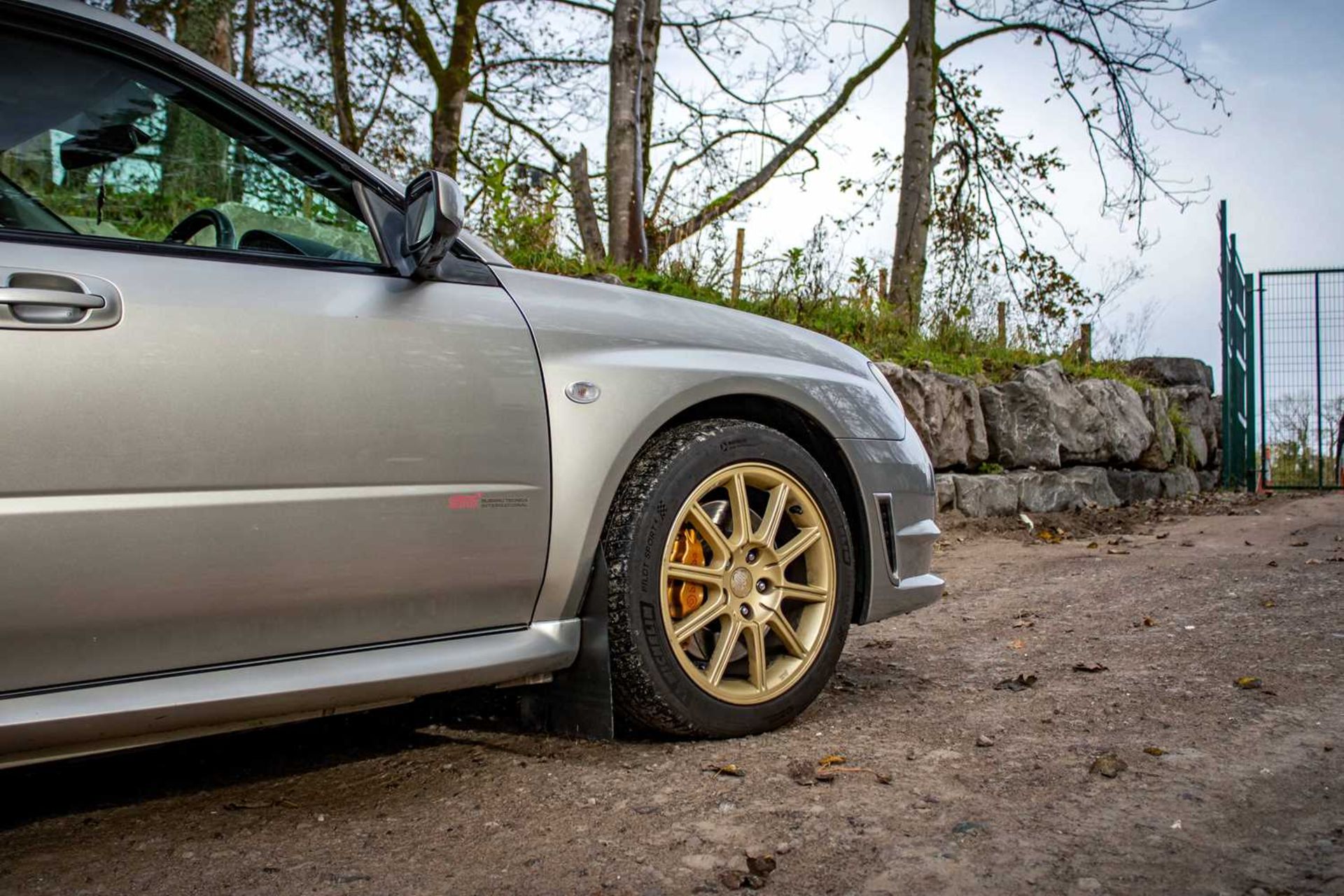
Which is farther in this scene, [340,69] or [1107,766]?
[340,69]

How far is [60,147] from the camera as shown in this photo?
2129 millimetres

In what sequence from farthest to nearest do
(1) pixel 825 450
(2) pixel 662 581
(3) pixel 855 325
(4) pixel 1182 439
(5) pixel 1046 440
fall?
(4) pixel 1182 439 → (3) pixel 855 325 → (5) pixel 1046 440 → (1) pixel 825 450 → (2) pixel 662 581

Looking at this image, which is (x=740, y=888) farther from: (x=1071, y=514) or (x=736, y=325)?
(x=1071, y=514)

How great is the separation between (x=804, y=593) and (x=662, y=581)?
0.47 metres

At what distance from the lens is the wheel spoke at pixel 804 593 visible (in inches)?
112

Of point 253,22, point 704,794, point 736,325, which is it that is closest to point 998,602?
point 736,325

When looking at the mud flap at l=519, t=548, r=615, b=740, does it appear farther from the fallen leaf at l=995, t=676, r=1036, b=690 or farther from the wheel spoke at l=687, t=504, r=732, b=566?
the fallen leaf at l=995, t=676, r=1036, b=690

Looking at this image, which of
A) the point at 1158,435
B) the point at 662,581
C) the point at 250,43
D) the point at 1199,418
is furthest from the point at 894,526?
the point at 250,43

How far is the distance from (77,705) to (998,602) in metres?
4.28

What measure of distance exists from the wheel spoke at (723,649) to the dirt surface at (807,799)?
18cm

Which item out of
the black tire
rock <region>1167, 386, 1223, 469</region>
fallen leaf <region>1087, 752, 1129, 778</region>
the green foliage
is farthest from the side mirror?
rock <region>1167, 386, 1223, 469</region>

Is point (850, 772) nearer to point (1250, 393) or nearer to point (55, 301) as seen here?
point (55, 301)

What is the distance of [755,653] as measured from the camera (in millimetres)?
2768

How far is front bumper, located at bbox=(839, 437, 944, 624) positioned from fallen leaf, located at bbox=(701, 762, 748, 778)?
67 cm
